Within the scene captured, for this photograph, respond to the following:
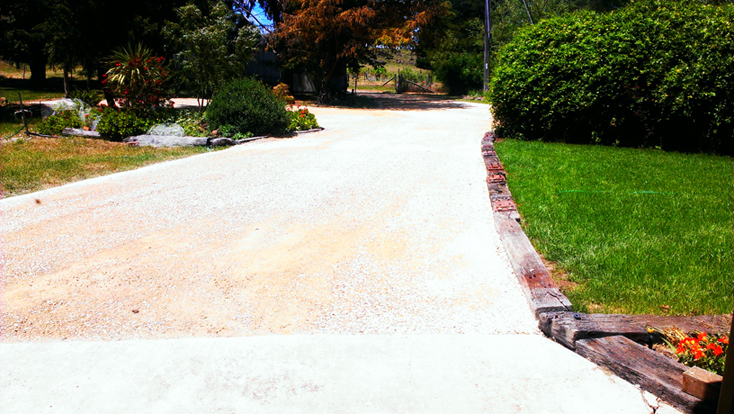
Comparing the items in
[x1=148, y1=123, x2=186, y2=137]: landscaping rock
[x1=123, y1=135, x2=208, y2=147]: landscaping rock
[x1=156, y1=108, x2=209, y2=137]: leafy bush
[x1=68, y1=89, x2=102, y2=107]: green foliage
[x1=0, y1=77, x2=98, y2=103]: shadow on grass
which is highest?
[x1=0, y1=77, x2=98, y2=103]: shadow on grass

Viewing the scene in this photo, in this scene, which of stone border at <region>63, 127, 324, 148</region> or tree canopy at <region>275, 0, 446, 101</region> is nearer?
stone border at <region>63, 127, 324, 148</region>

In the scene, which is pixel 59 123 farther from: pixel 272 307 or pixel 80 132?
pixel 272 307

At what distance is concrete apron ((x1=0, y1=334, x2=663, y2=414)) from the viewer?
2621 mm

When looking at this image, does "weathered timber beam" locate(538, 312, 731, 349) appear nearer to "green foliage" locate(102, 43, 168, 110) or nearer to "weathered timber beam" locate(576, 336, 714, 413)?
"weathered timber beam" locate(576, 336, 714, 413)

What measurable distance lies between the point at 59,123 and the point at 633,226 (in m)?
12.5

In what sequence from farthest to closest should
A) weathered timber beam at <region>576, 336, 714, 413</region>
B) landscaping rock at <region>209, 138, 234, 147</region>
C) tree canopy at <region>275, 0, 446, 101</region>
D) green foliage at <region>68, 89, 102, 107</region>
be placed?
tree canopy at <region>275, 0, 446, 101</region>, green foliage at <region>68, 89, 102, 107</region>, landscaping rock at <region>209, 138, 234, 147</region>, weathered timber beam at <region>576, 336, 714, 413</region>

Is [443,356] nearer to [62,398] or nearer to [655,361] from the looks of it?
[655,361]

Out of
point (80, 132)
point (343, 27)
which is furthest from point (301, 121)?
point (343, 27)

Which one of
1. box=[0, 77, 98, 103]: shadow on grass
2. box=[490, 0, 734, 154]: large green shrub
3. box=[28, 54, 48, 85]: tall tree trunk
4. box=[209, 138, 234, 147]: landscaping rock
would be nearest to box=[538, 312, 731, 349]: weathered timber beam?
box=[490, 0, 734, 154]: large green shrub

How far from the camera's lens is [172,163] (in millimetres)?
9227

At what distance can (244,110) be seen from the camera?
11.8 metres

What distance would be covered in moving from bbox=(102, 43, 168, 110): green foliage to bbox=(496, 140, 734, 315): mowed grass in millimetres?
8403

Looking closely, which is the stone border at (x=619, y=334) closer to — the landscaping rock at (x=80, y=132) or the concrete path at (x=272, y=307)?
the concrete path at (x=272, y=307)

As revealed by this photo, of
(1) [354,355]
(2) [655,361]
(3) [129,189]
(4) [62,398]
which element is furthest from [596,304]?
(3) [129,189]
